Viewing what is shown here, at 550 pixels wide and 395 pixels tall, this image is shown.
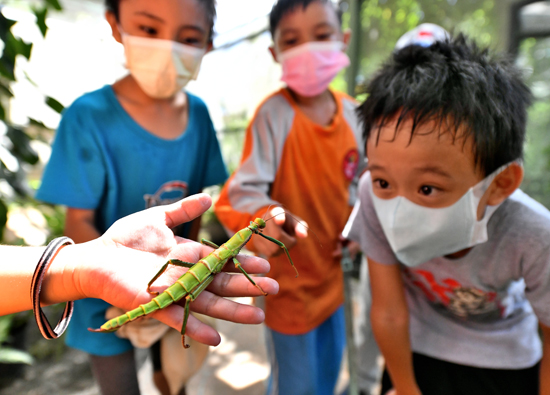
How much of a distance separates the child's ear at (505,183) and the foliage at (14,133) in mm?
2188

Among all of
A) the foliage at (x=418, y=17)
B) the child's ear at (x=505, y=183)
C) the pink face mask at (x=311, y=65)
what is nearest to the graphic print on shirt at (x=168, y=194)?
the pink face mask at (x=311, y=65)

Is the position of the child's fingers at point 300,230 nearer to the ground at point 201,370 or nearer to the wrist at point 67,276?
the ground at point 201,370

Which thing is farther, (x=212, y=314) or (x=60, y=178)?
(x=60, y=178)

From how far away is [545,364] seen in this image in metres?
1.24

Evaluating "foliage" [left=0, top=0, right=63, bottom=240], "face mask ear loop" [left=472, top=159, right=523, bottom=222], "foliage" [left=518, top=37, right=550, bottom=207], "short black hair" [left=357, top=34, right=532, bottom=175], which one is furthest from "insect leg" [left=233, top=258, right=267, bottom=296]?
"foliage" [left=518, top=37, right=550, bottom=207]

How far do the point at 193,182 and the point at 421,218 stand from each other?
96 cm

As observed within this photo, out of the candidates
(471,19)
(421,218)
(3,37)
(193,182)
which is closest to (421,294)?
(421,218)

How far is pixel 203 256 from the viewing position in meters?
1.00

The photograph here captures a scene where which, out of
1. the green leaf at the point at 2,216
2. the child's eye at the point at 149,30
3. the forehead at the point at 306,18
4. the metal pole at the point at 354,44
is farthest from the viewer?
the metal pole at the point at 354,44

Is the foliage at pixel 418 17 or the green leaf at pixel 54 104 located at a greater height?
the foliage at pixel 418 17

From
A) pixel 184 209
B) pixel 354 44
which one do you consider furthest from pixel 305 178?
pixel 354 44

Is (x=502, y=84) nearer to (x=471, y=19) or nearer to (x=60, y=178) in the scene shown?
(x=60, y=178)

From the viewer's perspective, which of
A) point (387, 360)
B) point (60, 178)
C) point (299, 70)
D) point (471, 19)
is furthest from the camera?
point (471, 19)

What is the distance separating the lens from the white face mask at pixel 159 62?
136 centimetres
